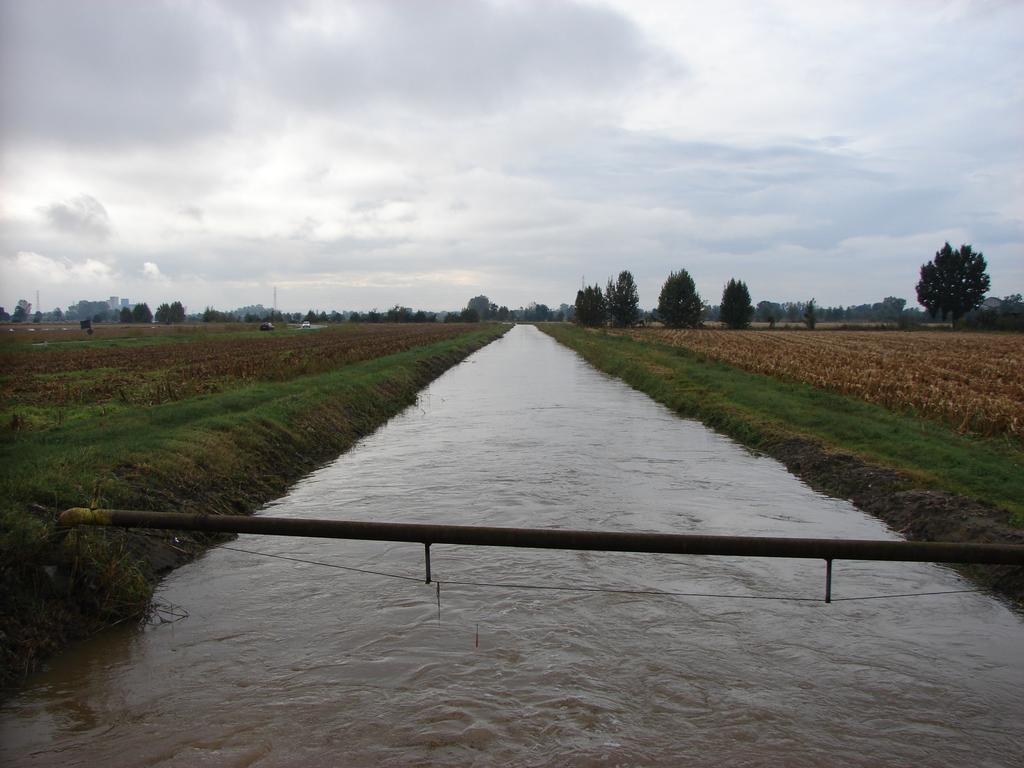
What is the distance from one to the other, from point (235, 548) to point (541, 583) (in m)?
4.13

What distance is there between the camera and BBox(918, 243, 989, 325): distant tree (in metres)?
104

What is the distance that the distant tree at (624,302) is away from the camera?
111625 mm

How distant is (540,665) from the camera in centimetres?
609

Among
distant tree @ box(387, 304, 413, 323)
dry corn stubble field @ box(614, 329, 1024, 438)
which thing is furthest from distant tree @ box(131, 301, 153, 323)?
dry corn stubble field @ box(614, 329, 1024, 438)

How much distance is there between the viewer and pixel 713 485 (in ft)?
41.7

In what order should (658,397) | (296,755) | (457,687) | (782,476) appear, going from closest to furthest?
(296,755), (457,687), (782,476), (658,397)

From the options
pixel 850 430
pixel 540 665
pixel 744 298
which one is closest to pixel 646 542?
pixel 540 665

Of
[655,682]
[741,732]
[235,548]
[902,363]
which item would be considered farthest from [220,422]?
[902,363]

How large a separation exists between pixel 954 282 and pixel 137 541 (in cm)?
12037

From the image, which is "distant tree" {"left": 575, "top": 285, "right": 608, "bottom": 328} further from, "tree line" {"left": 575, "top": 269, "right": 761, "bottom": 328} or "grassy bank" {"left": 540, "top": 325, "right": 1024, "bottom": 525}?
"grassy bank" {"left": 540, "top": 325, "right": 1024, "bottom": 525}

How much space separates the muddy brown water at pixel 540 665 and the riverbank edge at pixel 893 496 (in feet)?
1.57

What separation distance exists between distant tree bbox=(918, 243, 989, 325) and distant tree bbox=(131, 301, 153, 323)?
4999 inches

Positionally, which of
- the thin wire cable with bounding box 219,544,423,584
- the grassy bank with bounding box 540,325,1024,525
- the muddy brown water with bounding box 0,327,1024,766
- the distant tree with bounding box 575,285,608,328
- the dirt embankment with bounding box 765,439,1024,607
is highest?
the distant tree with bounding box 575,285,608,328

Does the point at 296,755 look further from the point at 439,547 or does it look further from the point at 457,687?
the point at 439,547
